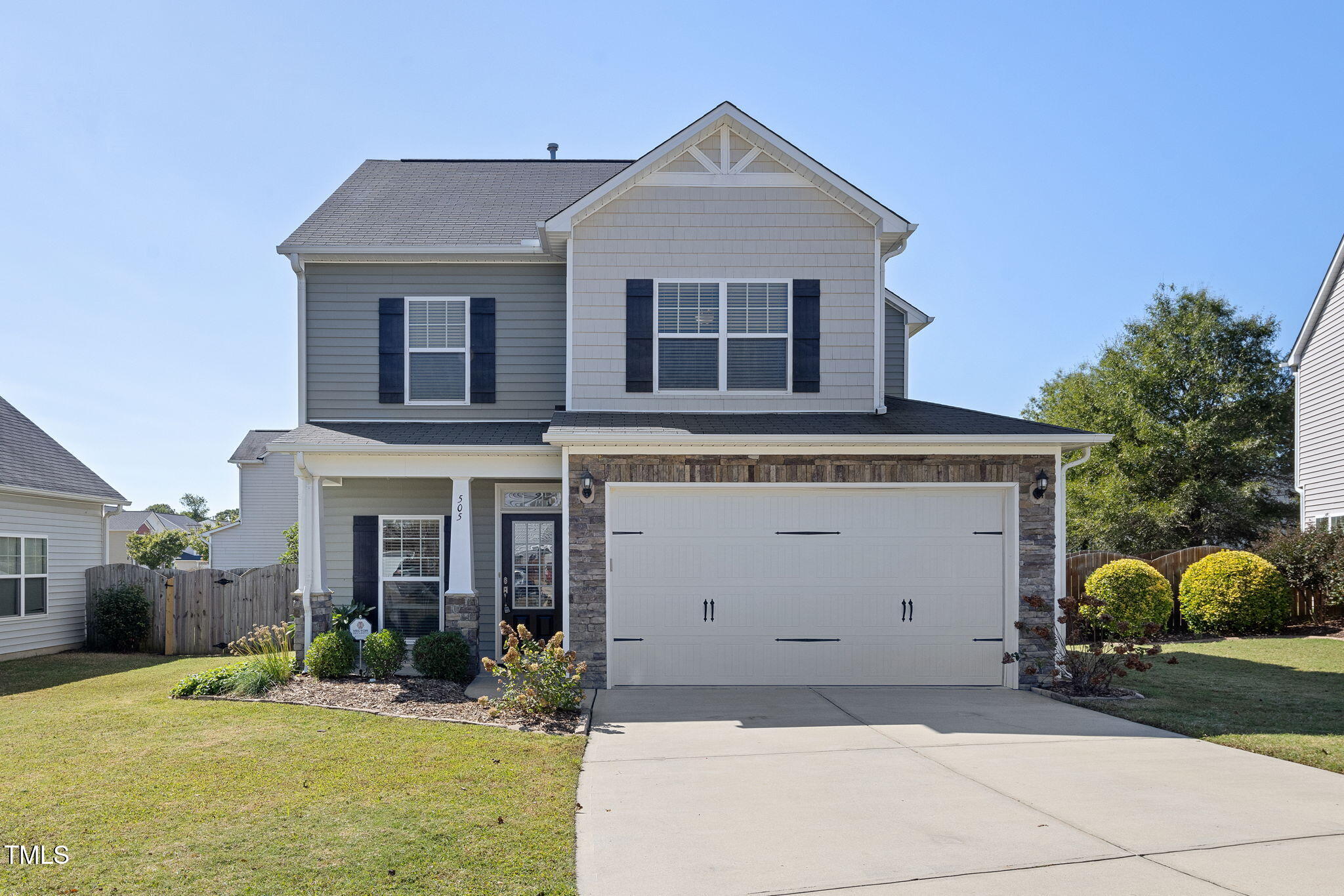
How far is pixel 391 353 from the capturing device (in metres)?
12.5

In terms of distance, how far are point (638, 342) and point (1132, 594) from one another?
10268 millimetres

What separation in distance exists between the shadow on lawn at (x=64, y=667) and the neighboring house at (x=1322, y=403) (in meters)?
21.6

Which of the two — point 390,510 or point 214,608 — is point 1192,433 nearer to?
point 390,510

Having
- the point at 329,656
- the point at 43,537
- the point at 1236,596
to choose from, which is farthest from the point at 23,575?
the point at 1236,596

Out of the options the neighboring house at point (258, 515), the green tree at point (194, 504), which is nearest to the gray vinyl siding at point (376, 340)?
the neighboring house at point (258, 515)

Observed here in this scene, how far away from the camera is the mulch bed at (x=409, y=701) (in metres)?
8.17

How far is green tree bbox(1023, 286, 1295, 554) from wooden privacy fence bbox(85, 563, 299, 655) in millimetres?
24968

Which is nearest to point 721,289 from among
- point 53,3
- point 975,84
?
point 975,84

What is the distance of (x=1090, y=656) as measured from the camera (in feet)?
34.3

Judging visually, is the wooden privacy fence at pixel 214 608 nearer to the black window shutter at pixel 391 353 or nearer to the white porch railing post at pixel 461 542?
the black window shutter at pixel 391 353

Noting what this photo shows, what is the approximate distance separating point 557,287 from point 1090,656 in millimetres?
8504

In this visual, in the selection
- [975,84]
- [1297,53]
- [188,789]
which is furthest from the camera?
[1297,53]

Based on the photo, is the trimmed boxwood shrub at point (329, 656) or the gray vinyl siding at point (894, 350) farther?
the gray vinyl siding at point (894, 350)

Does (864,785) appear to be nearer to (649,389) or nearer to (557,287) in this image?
(649,389)
